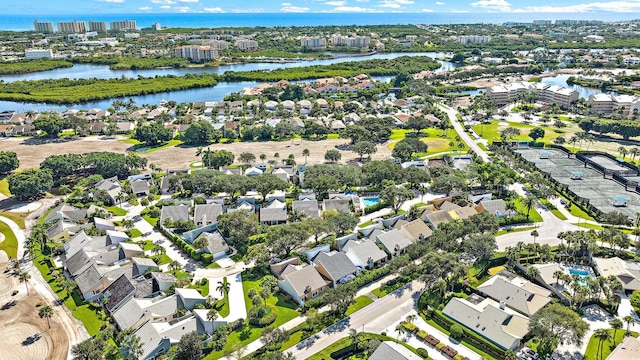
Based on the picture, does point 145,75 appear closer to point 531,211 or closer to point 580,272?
point 531,211

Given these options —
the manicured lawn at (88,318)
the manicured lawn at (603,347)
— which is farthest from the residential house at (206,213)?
the manicured lawn at (603,347)

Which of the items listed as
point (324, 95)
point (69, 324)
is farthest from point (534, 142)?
point (69, 324)

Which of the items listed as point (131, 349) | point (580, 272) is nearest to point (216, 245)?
point (131, 349)

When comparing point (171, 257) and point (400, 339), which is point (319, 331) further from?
point (171, 257)

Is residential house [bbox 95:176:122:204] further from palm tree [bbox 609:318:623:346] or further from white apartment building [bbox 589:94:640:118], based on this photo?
white apartment building [bbox 589:94:640:118]

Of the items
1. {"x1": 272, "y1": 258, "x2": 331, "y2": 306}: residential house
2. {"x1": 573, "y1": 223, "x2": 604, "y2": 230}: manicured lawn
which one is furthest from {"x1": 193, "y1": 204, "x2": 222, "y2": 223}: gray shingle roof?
{"x1": 573, "y1": 223, "x2": 604, "y2": 230}: manicured lawn

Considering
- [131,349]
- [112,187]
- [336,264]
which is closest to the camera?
[131,349]
